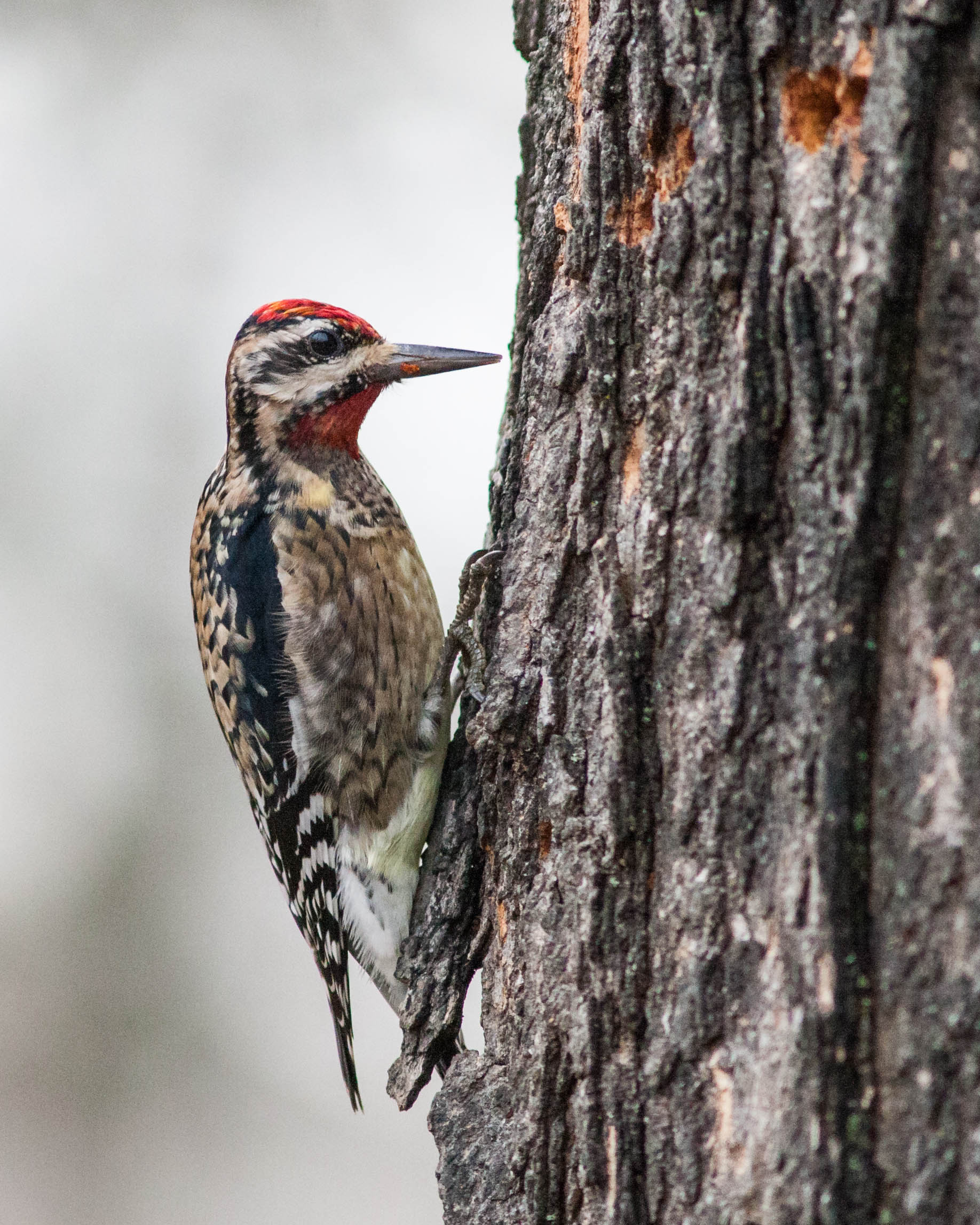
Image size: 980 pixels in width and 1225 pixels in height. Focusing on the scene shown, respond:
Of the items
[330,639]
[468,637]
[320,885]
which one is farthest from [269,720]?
[468,637]

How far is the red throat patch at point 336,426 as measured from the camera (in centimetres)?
305

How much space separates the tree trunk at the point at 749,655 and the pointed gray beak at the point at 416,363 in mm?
1000

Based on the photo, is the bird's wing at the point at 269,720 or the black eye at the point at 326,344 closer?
the bird's wing at the point at 269,720

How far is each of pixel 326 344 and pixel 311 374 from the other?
0.10m

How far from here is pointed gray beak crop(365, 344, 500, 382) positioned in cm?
299

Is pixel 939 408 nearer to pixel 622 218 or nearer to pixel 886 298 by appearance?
pixel 886 298

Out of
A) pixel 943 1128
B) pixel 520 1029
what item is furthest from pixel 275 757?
pixel 943 1128

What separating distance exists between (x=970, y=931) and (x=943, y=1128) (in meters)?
0.23

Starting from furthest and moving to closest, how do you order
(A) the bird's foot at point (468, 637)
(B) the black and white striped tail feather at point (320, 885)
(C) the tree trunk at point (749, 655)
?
(B) the black and white striped tail feather at point (320, 885) < (A) the bird's foot at point (468, 637) < (C) the tree trunk at point (749, 655)

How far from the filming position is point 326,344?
3104mm

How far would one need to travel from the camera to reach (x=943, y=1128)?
1285mm

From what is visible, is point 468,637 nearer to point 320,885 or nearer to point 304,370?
point 320,885

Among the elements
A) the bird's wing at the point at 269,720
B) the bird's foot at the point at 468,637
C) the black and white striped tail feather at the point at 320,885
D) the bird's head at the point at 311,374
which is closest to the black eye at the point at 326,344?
the bird's head at the point at 311,374

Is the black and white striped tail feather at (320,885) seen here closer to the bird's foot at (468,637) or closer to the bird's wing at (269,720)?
the bird's wing at (269,720)
